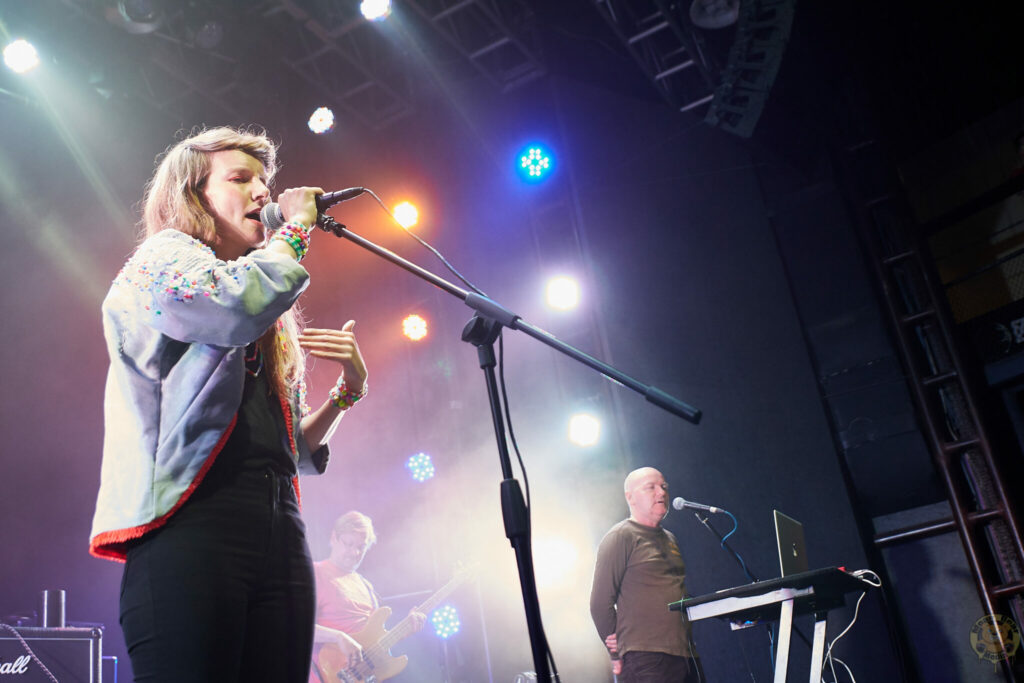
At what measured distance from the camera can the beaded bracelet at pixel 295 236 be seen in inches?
59.6

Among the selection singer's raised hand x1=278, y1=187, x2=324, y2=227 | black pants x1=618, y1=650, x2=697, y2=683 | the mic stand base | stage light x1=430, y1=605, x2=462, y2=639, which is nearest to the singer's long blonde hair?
singer's raised hand x1=278, y1=187, x2=324, y2=227

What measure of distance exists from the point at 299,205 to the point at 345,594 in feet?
14.6

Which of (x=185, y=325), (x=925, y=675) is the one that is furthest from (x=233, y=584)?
(x=925, y=675)

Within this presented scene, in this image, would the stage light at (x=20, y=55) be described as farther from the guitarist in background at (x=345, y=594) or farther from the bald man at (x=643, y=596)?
the bald man at (x=643, y=596)

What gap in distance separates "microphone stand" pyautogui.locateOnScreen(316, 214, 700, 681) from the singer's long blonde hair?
24cm

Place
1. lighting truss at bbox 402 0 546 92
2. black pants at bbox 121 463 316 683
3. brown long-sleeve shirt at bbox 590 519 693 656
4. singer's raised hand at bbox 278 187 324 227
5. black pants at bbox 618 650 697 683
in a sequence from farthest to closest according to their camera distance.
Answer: lighting truss at bbox 402 0 546 92 → brown long-sleeve shirt at bbox 590 519 693 656 → black pants at bbox 618 650 697 683 → singer's raised hand at bbox 278 187 324 227 → black pants at bbox 121 463 316 683

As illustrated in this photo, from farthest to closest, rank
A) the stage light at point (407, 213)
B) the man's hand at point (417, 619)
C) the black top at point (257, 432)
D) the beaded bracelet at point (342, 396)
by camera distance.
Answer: the stage light at point (407, 213), the man's hand at point (417, 619), the beaded bracelet at point (342, 396), the black top at point (257, 432)

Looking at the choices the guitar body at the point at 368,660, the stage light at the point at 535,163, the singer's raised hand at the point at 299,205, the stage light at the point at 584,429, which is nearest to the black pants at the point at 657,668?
the stage light at the point at 584,429

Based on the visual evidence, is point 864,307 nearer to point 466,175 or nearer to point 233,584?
point 466,175

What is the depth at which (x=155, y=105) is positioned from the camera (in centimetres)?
595

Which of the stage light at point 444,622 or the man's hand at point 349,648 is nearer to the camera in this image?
the man's hand at point 349,648

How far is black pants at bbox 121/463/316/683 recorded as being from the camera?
1204mm

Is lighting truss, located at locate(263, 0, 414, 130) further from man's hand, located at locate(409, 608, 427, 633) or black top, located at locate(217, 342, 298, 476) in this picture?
black top, located at locate(217, 342, 298, 476)

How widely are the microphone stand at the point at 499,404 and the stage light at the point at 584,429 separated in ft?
12.7
